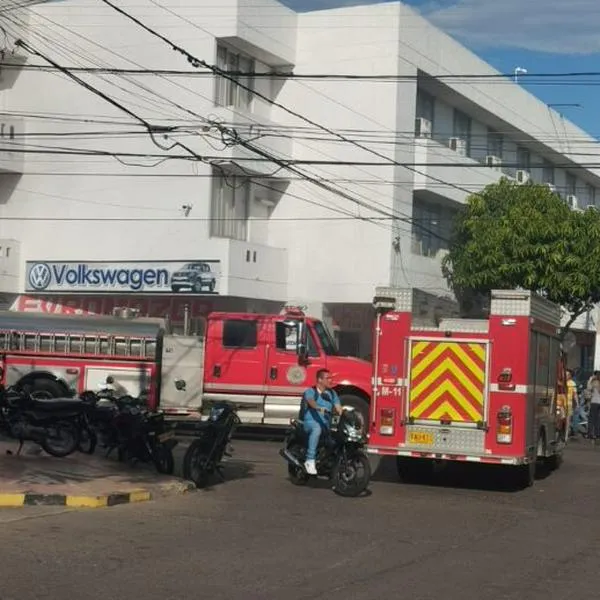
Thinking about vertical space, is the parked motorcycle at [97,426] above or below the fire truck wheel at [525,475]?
above

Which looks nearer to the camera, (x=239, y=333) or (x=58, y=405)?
(x=58, y=405)

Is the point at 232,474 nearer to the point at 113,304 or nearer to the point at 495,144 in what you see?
the point at 113,304

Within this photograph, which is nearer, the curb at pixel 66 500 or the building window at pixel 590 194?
the curb at pixel 66 500

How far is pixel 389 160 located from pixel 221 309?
20.5ft

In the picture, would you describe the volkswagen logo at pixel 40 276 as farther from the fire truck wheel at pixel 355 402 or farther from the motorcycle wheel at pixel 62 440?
the motorcycle wheel at pixel 62 440

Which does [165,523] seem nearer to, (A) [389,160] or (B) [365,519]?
(B) [365,519]

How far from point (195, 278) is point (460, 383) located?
14291 mm

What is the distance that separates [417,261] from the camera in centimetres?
3153

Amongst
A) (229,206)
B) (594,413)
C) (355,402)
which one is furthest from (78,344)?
(594,413)

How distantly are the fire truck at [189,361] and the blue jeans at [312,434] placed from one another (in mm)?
6975

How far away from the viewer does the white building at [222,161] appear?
2905cm

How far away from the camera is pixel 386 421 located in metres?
15.6

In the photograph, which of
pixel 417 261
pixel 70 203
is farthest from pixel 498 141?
pixel 70 203

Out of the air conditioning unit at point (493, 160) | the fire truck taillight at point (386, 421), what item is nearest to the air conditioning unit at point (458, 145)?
the air conditioning unit at point (493, 160)
